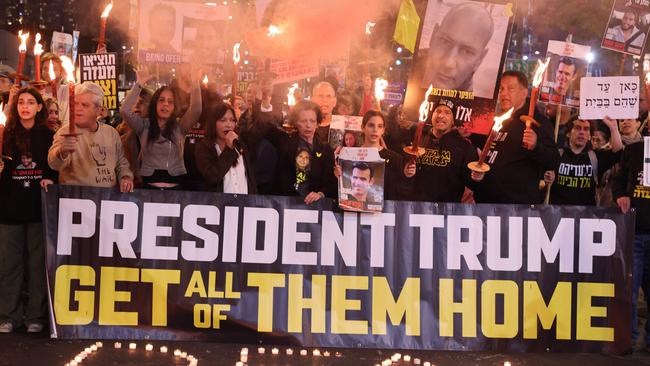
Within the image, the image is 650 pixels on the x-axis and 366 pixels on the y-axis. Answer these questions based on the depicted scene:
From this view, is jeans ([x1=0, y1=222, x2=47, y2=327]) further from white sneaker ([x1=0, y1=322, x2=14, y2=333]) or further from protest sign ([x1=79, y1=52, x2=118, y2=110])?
protest sign ([x1=79, y1=52, x2=118, y2=110])

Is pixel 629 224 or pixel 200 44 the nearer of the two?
pixel 629 224

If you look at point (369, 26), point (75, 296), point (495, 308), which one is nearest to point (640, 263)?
point (495, 308)

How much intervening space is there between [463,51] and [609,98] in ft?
4.19

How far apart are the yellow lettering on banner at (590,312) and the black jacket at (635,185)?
664 mm

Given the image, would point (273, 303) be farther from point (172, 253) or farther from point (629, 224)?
point (629, 224)

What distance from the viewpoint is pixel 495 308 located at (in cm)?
574

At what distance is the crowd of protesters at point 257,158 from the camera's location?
596 cm

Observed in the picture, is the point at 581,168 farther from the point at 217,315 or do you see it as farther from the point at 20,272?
the point at 20,272

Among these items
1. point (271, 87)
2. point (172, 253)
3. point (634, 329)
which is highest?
point (271, 87)

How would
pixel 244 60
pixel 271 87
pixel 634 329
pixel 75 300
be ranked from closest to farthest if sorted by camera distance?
pixel 75 300
pixel 634 329
pixel 271 87
pixel 244 60

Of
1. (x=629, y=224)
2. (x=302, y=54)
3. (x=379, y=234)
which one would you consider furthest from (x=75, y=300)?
(x=629, y=224)

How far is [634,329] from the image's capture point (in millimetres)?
6148

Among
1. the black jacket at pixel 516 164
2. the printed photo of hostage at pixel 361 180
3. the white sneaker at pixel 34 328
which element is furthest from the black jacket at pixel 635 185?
the white sneaker at pixel 34 328

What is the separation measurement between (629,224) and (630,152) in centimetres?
74
